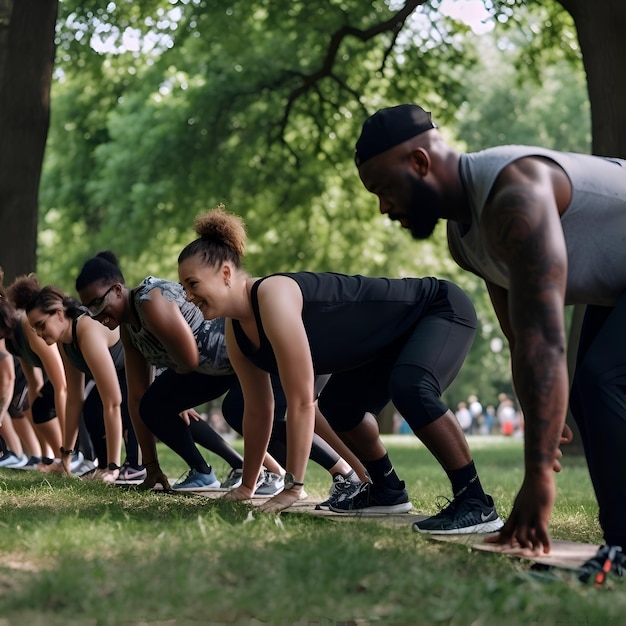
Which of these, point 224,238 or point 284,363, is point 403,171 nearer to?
point 284,363

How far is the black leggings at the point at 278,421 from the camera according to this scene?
7.25 metres

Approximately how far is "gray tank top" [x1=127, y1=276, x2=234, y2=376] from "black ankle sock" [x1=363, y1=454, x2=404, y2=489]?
140 cm

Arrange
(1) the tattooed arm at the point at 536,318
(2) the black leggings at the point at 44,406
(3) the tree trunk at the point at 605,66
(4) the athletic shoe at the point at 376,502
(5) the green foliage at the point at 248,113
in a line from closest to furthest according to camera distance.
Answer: (1) the tattooed arm at the point at 536,318, (4) the athletic shoe at the point at 376,502, (2) the black leggings at the point at 44,406, (3) the tree trunk at the point at 605,66, (5) the green foliage at the point at 248,113

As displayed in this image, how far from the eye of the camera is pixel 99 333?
331 inches

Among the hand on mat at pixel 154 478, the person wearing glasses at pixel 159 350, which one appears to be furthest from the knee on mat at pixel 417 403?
the hand on mat at pixel 154 478

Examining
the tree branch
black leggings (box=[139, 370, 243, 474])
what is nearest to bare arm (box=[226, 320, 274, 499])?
black leggings (box=[139, 370, 243, 474])

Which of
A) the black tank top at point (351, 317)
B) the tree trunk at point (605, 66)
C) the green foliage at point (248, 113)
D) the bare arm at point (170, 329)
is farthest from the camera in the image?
the green foliage at point (248, 113)

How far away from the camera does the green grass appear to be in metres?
3.21

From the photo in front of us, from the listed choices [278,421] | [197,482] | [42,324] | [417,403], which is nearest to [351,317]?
[417,403]

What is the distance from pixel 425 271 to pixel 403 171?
76.8ft

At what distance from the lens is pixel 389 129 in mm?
4289

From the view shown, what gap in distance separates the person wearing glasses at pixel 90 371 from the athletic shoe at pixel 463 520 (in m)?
3.60

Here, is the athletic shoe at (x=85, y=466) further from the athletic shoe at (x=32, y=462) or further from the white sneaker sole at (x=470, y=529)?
the white sneaker sole at (x=470, y=529)

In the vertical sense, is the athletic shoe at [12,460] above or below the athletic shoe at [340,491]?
below
